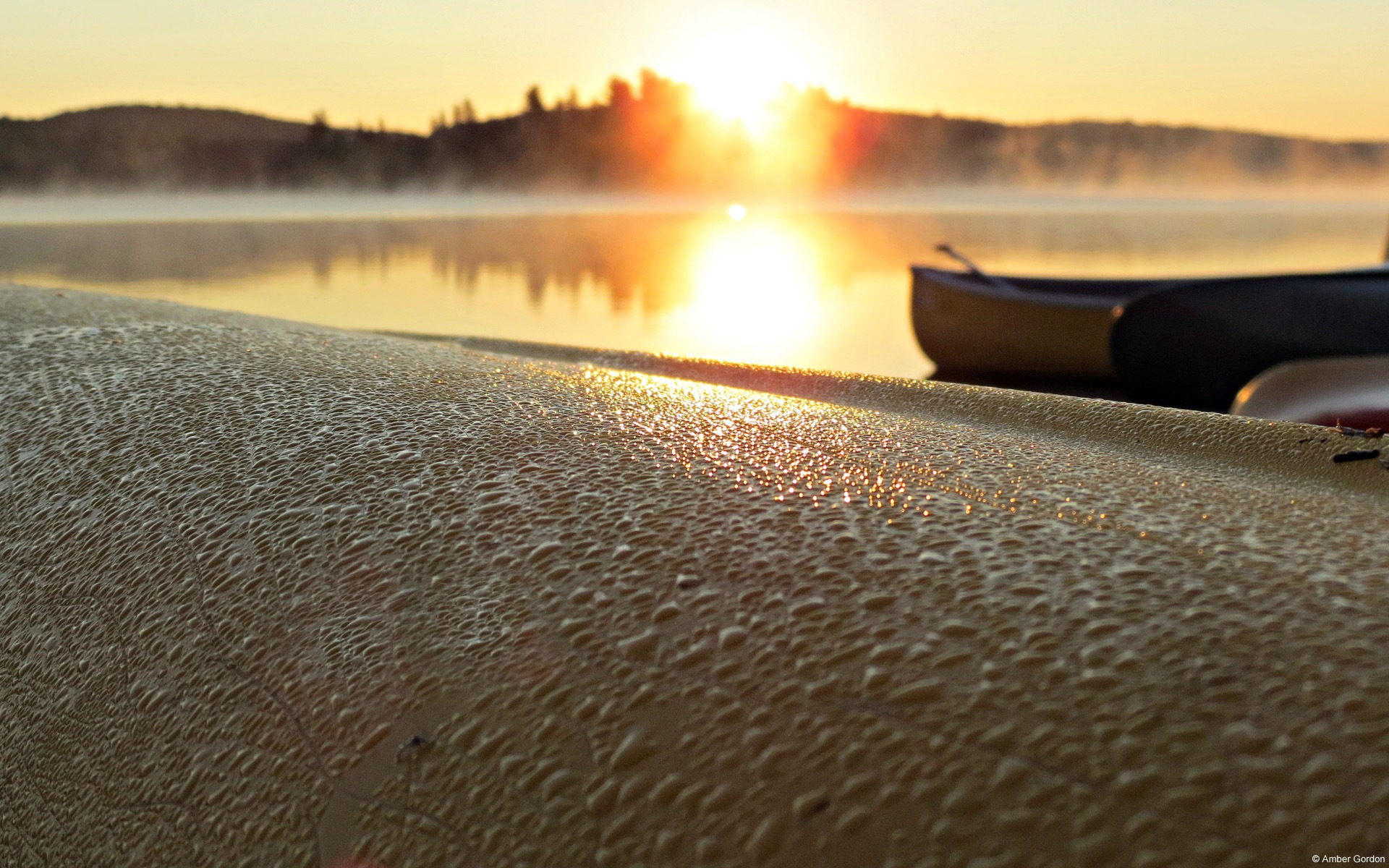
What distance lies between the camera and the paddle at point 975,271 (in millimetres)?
2082

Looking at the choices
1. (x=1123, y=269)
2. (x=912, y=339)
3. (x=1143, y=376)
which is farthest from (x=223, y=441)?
(x=1123, y=269)

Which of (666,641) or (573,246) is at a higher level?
→ (573,246)

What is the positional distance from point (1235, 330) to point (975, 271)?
0.84 m

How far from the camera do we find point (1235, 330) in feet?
4.99

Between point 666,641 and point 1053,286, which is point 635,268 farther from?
point 666,641

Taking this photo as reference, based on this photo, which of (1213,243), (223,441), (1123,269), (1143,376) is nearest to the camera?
(223,441)

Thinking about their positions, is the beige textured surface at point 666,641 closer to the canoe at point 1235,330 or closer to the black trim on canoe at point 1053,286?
the canoe at point 1235,330

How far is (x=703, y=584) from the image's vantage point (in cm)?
16

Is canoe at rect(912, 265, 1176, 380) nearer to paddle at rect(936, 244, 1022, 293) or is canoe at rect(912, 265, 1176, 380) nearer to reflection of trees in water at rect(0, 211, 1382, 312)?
paddle at rect(936, 244, 1022, 293)

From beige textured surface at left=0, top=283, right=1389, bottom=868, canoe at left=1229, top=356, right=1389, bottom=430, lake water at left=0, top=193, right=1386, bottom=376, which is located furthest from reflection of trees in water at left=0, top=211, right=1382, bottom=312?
beige textured surface at left=0, top=283, right=1389, bottom=868

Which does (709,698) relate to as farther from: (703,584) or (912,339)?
(912,339)

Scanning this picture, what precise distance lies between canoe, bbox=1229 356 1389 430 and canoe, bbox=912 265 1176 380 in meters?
1.54

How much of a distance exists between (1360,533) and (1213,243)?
259 inches

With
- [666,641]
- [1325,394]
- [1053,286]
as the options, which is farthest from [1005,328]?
[666,641]
